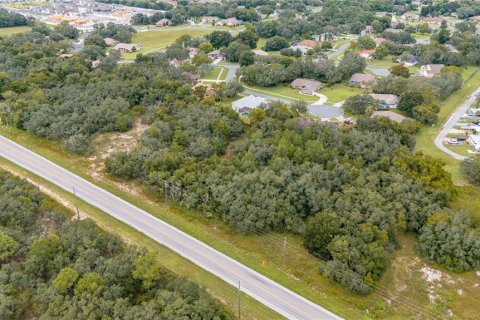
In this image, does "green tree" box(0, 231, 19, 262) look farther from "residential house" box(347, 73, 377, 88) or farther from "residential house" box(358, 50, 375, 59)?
"residential house" box(358, 50, 375, 59)

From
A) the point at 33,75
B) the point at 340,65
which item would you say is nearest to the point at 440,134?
the point at 340,65

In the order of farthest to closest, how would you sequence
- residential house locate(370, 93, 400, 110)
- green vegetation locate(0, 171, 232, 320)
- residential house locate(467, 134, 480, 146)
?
residential house locate(370, 93, 400, 110) < residential house locate(467, 134, 480, 146) < green vegetation locate(0, 171, 232, 320)

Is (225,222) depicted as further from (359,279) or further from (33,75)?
(33,75)

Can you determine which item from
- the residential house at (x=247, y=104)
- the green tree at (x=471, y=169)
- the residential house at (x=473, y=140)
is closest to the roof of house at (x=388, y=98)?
the residential house at (x=473, y=140)

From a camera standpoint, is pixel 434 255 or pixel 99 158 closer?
pixel 434 255

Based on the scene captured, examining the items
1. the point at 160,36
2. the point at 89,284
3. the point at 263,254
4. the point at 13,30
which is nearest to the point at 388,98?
the point at 263,254

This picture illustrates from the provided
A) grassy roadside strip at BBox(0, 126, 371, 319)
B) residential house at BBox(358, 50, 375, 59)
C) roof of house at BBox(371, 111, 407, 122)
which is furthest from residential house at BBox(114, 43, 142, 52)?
roof of house at BBox(371, 111, 407, 122)
